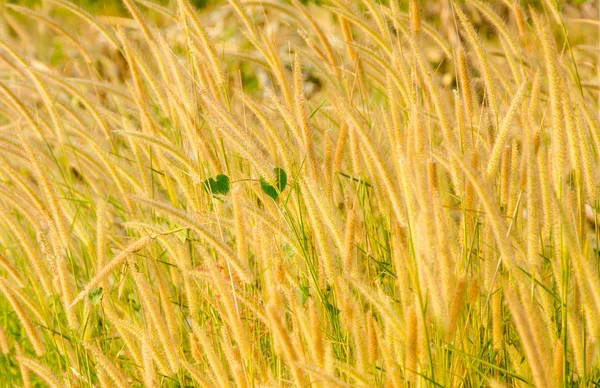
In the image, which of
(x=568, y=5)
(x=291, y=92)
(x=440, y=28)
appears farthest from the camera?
(x=440, y=28)

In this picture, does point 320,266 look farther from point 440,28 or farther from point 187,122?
point 440,28

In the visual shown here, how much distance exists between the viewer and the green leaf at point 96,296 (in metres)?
1.85

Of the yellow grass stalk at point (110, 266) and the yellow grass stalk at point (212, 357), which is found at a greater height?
the yellow grass stalk at point (110, 266)

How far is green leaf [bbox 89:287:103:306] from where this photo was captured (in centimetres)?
185

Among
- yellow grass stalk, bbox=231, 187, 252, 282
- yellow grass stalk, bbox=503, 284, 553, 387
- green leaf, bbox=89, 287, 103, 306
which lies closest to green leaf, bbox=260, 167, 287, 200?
yellow grass stalk, bbox=231, 187, 252, 282

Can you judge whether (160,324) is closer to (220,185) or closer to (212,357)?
(212,357)

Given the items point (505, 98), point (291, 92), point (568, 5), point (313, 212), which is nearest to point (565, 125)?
point (313, 212)

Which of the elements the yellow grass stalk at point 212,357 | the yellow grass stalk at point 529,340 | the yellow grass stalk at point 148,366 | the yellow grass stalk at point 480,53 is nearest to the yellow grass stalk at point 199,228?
the yellow grass stalk at point 212,357

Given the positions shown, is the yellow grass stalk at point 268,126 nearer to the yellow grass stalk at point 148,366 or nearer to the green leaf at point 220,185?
the green leaf at point 220,185

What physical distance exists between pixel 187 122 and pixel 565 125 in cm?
76

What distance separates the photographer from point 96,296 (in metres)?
1.88

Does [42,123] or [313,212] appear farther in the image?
[42,123]

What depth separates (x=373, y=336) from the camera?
1.39 metres

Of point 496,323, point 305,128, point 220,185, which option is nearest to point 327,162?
point 305,128
